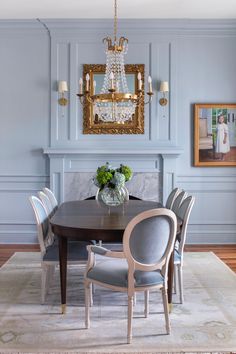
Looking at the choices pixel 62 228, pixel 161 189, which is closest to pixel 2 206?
→ pixel 161 189

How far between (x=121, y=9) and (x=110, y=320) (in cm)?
349

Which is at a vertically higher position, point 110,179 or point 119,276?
point 110,179

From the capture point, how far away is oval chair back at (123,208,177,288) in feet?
8.19

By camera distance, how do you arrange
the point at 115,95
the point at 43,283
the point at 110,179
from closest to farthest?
the point at 43,283 < the point at 115,95 < the point at 110,179

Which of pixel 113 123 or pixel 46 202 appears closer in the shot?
pixel 46 202

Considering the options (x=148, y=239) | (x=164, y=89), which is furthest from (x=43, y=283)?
(x=164, y=89)

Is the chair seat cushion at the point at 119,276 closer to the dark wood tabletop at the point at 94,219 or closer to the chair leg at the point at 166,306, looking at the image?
the chair leg at the point at 166,306

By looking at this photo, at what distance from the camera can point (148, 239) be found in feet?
8.35

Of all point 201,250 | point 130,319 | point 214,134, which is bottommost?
point 201,250

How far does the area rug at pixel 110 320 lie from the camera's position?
252 centimetres

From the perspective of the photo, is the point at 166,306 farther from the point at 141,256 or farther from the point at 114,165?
the point at 114,165

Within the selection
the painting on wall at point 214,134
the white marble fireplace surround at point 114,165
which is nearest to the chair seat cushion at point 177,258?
the white marble fireplace surround at point 114,165

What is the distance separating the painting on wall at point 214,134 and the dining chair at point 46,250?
2502 mm

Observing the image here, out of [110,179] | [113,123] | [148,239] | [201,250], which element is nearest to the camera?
[148,239]
